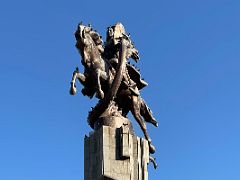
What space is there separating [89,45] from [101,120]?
2484 mm

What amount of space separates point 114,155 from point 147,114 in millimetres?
3031

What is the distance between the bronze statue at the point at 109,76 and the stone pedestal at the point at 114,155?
1.00m

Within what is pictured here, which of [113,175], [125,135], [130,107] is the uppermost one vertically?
[130,107]

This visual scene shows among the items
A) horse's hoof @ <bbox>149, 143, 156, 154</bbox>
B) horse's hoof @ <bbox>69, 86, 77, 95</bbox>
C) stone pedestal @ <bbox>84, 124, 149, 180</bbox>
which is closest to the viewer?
stone pedestal @ <bbox>84, 124, 149, 180</bbox>

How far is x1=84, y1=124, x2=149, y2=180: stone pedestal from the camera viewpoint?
19453 millimetres

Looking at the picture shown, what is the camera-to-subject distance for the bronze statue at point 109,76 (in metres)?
20.7

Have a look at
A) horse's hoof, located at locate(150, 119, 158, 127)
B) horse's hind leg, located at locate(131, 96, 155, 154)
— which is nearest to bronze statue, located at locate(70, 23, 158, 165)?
horse's hind leg, located at locate(131, 96, 155, 154)

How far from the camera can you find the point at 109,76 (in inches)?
823

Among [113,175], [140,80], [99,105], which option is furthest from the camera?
[140,80]

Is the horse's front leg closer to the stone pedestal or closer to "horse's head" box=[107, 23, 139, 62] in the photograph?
the stone pedestal

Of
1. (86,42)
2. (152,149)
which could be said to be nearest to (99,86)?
(86,42)

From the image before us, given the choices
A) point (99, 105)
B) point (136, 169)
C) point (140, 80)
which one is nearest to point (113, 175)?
point (136, 169)

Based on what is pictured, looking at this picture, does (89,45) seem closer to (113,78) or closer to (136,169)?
(113,78)

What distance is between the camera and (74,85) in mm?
20203
